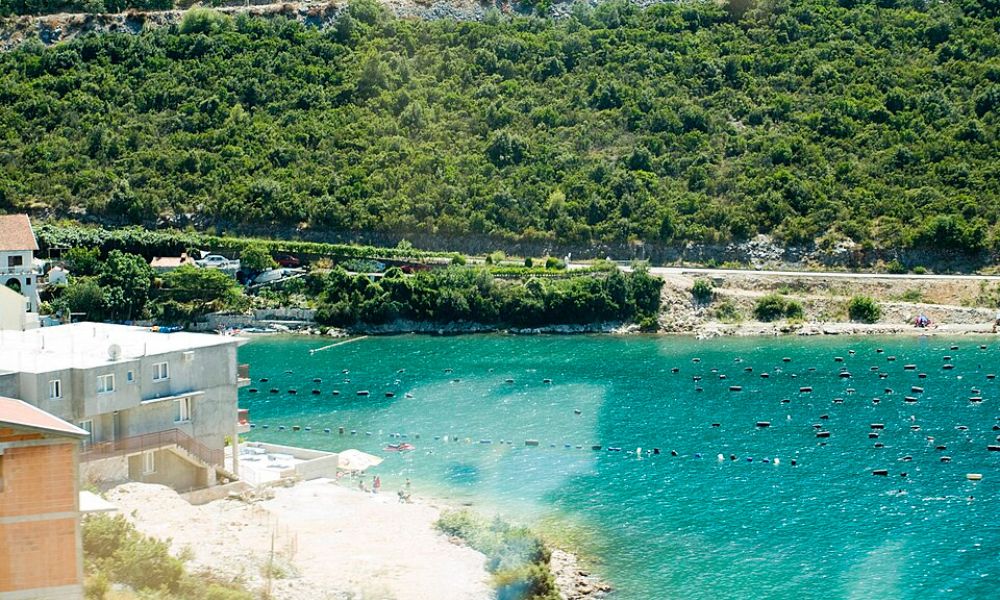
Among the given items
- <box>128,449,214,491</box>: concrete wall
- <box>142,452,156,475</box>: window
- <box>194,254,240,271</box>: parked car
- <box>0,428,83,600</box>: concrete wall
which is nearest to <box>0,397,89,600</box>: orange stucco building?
<box>0,428,83,600</box>: concrete wall

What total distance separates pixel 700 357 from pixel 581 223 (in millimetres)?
26458

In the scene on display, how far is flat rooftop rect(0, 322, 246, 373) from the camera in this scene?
151 ft

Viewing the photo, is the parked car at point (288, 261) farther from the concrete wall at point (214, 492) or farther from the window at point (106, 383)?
the window at point (106, 383)

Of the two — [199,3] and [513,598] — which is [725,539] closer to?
[513,598]

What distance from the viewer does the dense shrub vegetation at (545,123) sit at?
386ft

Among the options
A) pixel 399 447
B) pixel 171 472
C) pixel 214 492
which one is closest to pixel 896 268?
pixel 399 447

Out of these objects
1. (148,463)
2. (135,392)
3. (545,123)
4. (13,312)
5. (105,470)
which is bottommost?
(148,463)

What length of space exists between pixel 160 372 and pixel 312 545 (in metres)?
7.29

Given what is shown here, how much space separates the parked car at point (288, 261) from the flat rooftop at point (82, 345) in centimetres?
5882

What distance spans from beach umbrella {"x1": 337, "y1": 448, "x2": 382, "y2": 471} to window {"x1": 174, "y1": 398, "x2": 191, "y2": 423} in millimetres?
14938

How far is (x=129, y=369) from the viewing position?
48.3 m

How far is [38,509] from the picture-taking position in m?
31.5

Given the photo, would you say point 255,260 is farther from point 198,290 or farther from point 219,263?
point 198,290

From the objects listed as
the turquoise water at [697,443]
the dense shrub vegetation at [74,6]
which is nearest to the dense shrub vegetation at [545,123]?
the dense shrub vegetation at [74,6]
